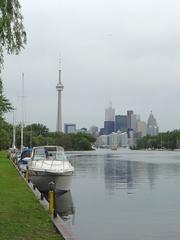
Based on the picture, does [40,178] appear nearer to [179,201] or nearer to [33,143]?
[179,201]

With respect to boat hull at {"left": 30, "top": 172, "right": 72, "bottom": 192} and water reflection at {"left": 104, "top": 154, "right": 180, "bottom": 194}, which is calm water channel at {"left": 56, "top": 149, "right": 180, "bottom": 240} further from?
water reflection at {"left": 104, "top": 154, "right": 180, "bottom": 194}

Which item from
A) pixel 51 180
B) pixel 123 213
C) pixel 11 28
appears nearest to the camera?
pixel 11 28

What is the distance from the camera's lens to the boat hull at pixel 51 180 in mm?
28953

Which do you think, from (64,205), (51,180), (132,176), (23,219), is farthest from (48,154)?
(23,219)

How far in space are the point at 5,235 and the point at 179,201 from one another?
16.1 meters

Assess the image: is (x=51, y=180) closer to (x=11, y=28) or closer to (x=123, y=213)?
(x=123, y=213)

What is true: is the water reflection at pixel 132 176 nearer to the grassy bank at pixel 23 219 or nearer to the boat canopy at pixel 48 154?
the boat canopy at pixel 48 154

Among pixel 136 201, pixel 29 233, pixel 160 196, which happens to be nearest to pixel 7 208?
pixel 29 233

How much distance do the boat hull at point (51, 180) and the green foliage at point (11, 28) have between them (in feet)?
52.5

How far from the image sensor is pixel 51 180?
1134 inches

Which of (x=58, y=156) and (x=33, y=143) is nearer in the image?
(x=58, y=156)

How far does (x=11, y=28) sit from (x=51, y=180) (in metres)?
16.7

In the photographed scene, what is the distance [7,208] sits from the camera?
1862cm

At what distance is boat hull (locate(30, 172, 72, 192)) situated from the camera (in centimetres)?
2895
